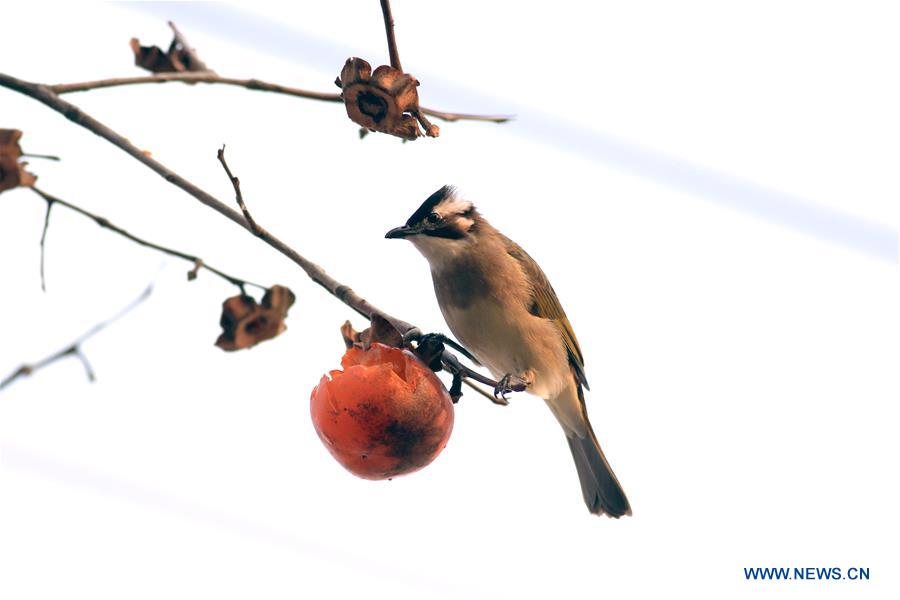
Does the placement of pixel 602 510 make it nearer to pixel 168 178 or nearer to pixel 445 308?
pixel 445 308

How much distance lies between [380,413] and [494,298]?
7.57 feet

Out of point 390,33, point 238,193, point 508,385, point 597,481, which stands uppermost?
point 390,33

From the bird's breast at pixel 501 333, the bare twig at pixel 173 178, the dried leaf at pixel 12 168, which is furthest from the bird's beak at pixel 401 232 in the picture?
the dried leaf at pixel 12 168

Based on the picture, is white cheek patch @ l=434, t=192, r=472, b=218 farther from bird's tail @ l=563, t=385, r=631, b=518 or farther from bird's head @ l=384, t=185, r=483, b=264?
bird's tail @ l=563, t=385, r=631, b=518

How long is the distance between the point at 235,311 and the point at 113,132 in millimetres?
782

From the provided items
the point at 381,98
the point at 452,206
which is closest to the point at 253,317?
the point at 381,98

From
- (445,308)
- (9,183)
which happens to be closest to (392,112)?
(9,183)

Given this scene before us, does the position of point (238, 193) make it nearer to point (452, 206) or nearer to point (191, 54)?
point (191, 54)

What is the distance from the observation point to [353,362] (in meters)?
3.40

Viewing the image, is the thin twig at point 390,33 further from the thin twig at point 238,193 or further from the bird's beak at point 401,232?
the bird's beak at point 401,232

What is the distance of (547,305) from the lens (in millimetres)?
6004

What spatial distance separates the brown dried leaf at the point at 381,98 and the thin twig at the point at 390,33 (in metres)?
0.14

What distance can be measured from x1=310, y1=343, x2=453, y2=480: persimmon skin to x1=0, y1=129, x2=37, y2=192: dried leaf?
1.11 m

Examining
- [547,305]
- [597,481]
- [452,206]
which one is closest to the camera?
[452,206]
